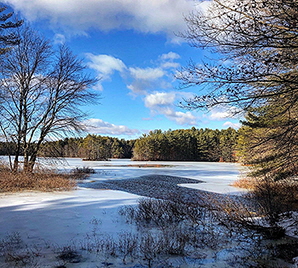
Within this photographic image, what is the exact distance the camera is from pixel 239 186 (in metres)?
16.7

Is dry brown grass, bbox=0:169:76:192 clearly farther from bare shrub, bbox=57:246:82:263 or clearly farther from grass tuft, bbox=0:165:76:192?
bare shrub, bbox=57:246:82:263

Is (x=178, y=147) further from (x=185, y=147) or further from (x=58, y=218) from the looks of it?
(x=58, y=218)

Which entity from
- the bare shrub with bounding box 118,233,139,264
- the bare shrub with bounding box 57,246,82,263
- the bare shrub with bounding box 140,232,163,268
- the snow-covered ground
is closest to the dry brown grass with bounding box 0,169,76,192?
the snow-covered ground

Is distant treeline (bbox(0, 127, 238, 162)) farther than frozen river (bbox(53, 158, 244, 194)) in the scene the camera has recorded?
Yes

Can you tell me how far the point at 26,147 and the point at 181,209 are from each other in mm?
13071

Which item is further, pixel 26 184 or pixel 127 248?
pixel 26 184

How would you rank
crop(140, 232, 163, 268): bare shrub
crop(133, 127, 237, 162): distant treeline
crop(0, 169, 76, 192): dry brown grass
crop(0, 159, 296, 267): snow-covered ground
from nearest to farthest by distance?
crop(140, 232, 163, 268): bare shrub, crop(0, 159, 296, 267): snow-covered ground, crop(0, 169, 76, 192): dry brown grass, crop(133, 127, 237, 162): distant treeline

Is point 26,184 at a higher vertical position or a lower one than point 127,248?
higher

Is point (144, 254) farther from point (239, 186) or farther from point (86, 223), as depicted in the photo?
point (239, 186)

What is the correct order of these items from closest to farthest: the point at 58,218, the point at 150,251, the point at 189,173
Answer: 1. the point at 150,251
2. the point at 58,218
3. the point at 189,173

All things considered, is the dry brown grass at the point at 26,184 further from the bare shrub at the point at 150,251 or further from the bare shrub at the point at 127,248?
the bare shrub at the point at 150,251

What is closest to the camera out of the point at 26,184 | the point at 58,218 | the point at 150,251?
the point at 150,251

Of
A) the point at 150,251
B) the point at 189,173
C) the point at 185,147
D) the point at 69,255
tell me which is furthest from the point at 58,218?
the point at 185,147

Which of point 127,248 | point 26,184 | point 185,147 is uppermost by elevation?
point 185,147
